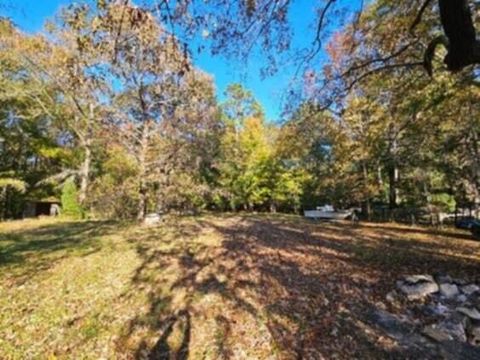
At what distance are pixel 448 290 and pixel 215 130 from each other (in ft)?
47.4

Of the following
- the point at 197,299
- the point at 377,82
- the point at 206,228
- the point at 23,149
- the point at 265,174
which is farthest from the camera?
the point at 265,174

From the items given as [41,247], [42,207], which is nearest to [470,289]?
[41,247]

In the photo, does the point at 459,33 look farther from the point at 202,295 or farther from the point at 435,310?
the point at 202,295

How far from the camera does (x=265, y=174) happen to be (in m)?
26.2

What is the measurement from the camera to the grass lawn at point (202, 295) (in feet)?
13.1

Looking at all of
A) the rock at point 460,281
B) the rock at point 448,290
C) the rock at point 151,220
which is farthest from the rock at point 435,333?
the rock at point 151,220

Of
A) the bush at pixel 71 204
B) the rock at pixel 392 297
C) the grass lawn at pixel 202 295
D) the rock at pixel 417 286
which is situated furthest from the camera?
the bush at pixel 71 204

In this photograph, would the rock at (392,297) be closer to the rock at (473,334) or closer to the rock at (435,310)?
the rock at (435,310)

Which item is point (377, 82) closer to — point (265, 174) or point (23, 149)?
point (265, 174)

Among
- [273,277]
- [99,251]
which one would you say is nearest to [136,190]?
[99,251]

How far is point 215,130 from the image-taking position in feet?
60.5

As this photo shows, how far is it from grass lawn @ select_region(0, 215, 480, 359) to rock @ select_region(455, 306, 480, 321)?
0.97m

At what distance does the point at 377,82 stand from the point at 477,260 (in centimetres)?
459

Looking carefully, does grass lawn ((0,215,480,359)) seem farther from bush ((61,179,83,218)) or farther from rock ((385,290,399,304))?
bush ((61,179,83,218))
